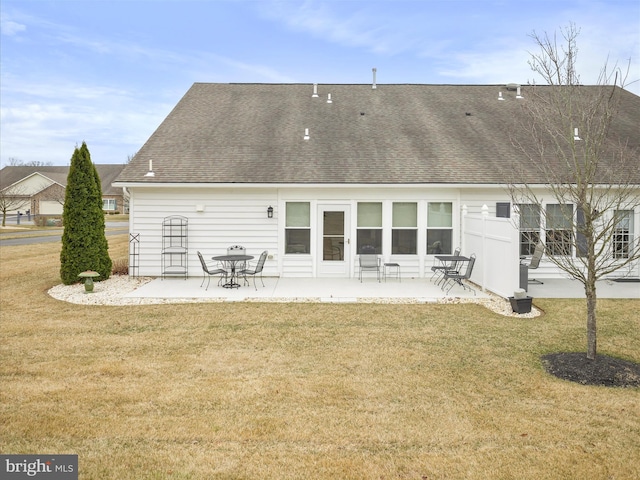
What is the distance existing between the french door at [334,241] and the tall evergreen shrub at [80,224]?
6.16m

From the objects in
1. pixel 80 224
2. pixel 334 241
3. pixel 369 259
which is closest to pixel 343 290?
pixel 369 259

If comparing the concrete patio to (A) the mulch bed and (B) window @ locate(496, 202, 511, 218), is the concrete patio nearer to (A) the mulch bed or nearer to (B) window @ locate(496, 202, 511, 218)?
(B) window @ locate(496, 202, 511, 218)

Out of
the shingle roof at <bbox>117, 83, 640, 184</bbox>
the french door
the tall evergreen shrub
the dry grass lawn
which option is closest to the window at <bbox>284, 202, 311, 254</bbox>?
the french door

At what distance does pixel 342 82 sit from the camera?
18094 millimetres

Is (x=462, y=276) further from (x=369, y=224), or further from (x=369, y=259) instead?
(x=369, y=224)

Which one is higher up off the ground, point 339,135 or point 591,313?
point 339,135

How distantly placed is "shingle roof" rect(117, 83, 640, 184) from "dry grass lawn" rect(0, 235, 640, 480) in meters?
5.25

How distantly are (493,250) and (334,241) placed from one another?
4.34m

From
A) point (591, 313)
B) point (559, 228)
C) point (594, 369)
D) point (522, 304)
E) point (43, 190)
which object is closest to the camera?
point (594, 369)

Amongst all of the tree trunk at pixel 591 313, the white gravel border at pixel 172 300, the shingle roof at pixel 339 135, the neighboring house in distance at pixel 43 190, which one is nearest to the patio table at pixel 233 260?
the white gravel border at pixel 172 300

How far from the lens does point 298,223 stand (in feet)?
40.9

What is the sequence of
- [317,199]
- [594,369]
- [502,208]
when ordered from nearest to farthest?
[594,369], [317,199], [502,208]

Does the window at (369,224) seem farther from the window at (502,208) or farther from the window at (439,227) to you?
the window at (502,208)

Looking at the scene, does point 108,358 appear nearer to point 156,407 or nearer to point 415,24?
point 156,407
